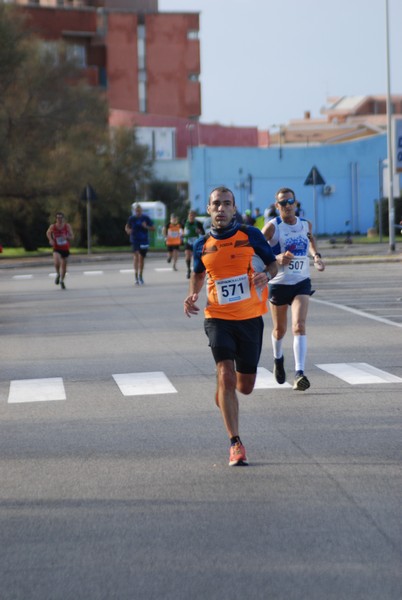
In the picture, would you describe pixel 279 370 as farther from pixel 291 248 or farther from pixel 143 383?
pixel 143 383

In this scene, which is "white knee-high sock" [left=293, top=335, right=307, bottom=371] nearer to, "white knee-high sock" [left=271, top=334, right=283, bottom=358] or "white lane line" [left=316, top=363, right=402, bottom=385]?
"white knee-high sock" [left=271, top=334, right=283, bottom=358]

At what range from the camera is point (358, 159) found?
83.6 metres

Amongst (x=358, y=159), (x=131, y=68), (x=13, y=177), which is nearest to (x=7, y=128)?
(x=13, y=177)

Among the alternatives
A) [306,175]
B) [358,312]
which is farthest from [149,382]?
[306,175]

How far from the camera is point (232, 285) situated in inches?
363

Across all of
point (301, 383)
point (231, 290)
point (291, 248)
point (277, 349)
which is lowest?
point (301, 383)

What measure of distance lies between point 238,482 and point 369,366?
6.49m

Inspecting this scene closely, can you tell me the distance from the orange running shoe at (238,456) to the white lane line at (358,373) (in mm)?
4484

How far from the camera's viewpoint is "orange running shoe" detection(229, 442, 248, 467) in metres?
8.70

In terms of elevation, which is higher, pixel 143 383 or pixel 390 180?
pixel 390 180

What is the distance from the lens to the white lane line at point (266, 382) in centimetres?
1302

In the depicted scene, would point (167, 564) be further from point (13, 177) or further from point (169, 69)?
point (169, 69)

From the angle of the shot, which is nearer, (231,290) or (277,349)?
(231,290)

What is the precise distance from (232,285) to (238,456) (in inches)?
47.0
